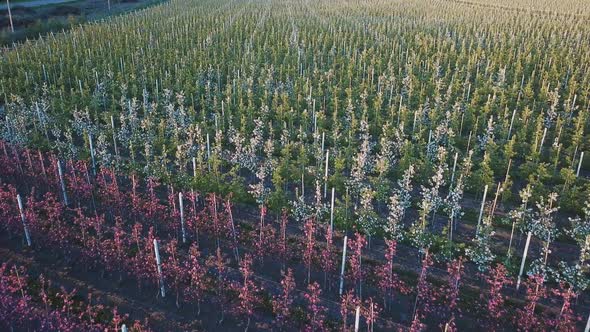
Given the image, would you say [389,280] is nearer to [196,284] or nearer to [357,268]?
[357,268]

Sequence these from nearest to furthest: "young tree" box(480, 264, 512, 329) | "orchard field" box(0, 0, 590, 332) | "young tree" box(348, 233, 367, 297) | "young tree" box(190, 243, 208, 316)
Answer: "young tree" box(480, 264, 512, 329), "young tree" box(190, 243, 208, 316), "orchard field" box(0, 0, 590, 332), "young tree" box(348, 233, 367, 297)

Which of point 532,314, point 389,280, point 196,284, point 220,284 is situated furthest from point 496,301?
point 196,284

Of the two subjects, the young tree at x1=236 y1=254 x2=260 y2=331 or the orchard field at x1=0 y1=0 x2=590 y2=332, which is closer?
the young tree at x1=236 y1=254 x2=260 y2=331

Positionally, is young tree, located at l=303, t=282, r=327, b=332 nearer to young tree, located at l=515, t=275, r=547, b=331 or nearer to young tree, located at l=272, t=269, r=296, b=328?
young tree, located at l=272, t=269, r=296, b=328

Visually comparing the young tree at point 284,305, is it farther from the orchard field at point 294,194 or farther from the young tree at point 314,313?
the young tree at point 314,313

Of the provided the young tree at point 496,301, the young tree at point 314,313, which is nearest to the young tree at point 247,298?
the young tree at point 314,313

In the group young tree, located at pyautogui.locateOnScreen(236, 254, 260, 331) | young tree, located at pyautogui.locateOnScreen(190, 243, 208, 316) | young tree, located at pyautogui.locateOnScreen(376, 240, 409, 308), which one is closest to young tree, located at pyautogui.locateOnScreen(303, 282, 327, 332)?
young tree, located at pyautogui.locateOnScreen(236, 254, 260, 331)

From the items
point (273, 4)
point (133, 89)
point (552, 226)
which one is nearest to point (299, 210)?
point (552, 226)

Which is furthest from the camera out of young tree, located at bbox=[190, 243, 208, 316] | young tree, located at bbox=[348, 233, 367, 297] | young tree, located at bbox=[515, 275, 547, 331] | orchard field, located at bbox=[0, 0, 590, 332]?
young tree, located at bbox=[348, 233, 367, 297]

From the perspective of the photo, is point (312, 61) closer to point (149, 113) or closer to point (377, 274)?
point (149, 113)
